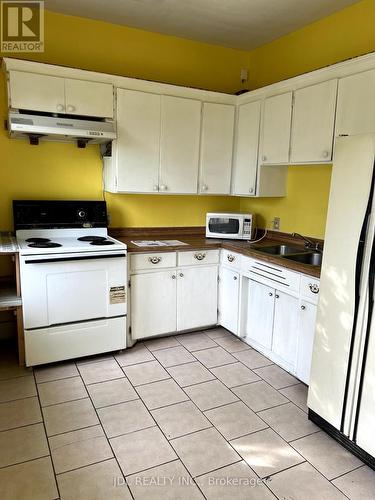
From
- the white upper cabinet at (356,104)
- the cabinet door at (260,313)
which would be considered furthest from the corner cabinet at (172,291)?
the white upper cabinet at (356,104)

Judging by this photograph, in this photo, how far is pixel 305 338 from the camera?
2555 mm

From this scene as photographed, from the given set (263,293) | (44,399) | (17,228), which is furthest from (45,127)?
(263,293)

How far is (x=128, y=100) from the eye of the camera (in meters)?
3.06

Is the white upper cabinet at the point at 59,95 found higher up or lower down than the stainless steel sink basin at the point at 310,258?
higher up

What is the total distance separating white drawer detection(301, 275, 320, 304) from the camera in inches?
95.3

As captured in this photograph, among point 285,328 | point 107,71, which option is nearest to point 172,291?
point 285,328

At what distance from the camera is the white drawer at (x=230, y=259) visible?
10.5ft

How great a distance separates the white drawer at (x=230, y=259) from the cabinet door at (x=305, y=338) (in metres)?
0.77

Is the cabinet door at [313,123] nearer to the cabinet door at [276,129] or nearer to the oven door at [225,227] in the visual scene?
the cabinet door at [276,129]

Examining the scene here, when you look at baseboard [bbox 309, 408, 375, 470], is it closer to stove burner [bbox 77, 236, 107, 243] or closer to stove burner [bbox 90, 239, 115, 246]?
stove burner [bbox 90, 239, 115, 246]

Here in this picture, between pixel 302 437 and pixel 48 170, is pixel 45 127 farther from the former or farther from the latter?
pixel 302 437

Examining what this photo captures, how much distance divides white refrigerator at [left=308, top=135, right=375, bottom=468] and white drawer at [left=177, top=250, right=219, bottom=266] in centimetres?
135

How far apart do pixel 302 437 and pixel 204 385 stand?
75 cm

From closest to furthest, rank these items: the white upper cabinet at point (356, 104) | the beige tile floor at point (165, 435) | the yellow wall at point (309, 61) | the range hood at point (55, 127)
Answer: the beige tile floor at point (165, 435) < the white upper cabinet at point (356, 104) < the range hood at point (55, 127) < the yellow wall at point (309, 61)
